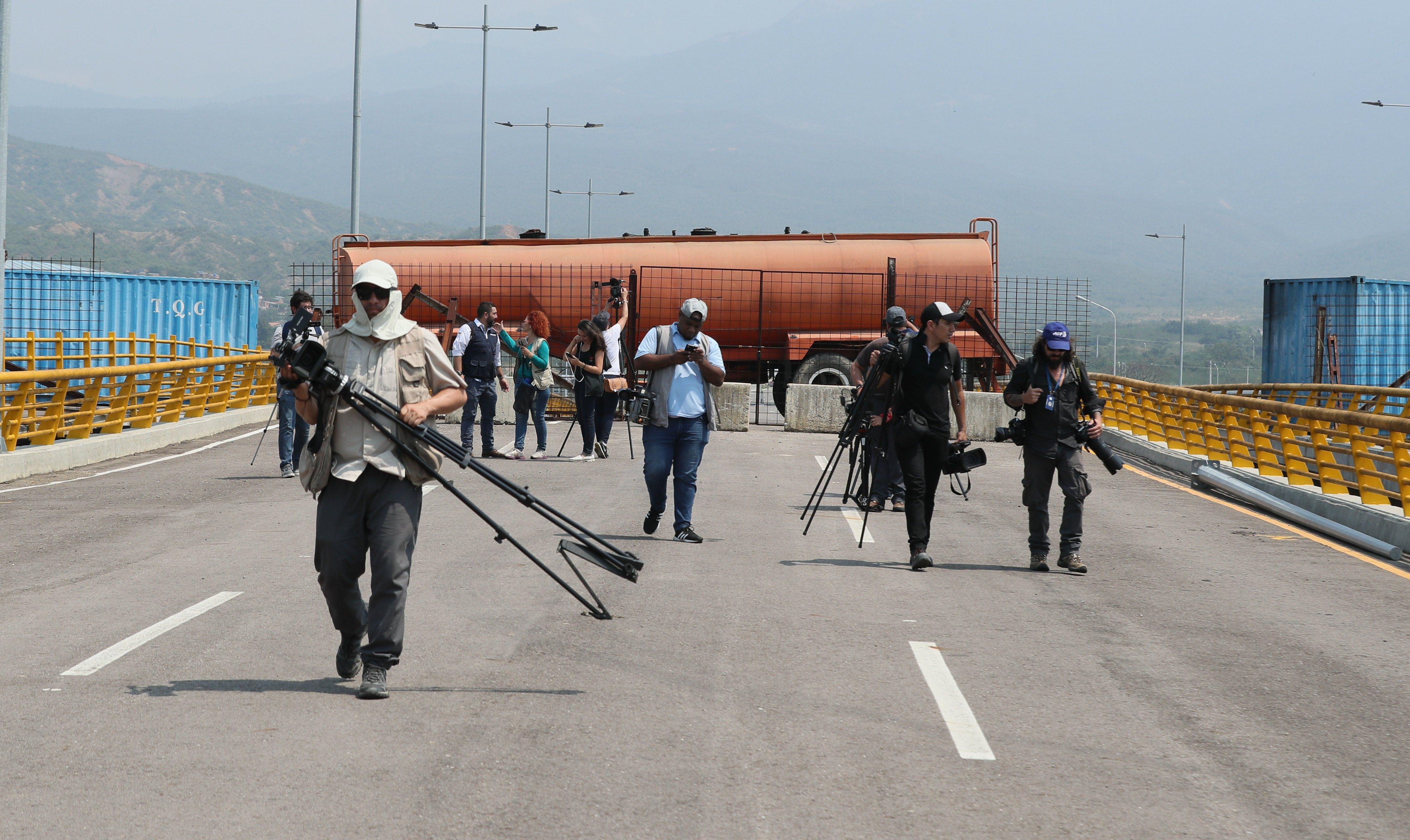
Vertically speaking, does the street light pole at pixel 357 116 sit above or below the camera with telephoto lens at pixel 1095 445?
above

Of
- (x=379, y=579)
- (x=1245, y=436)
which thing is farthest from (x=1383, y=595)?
(x=1245, y=436)

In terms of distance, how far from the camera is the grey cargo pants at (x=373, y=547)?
19.4 feet

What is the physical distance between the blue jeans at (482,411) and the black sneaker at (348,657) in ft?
34.0

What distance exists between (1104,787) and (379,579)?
3.05 metres

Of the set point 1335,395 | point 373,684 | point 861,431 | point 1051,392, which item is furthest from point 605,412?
point 1335,395

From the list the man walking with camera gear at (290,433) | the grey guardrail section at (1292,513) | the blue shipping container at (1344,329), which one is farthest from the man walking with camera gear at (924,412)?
the blue shipping container at (1344,329)

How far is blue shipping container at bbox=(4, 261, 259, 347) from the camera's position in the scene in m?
35.5

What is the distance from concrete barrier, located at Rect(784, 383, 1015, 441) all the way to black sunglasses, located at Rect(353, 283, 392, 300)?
18.3 m

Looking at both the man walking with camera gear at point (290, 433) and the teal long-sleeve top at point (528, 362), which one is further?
the teal long-sleeve top at point (528, 362)

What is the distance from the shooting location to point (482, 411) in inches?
681

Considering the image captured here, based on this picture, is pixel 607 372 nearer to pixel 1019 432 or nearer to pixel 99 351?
pixel 1019 432

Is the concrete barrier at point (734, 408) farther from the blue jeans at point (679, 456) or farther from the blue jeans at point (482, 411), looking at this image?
the blue jeans at point (679, 456)

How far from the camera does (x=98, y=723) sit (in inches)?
216

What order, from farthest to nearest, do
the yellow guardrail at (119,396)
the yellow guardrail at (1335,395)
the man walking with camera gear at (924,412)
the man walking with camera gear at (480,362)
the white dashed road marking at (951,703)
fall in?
the yellow guardrail at (1335,395), the man walking with camera gear at (480,362), the yellow guardrail at (119,396), the man walking with camera gear at (924,412), the white dashed road marking at (951,703)
